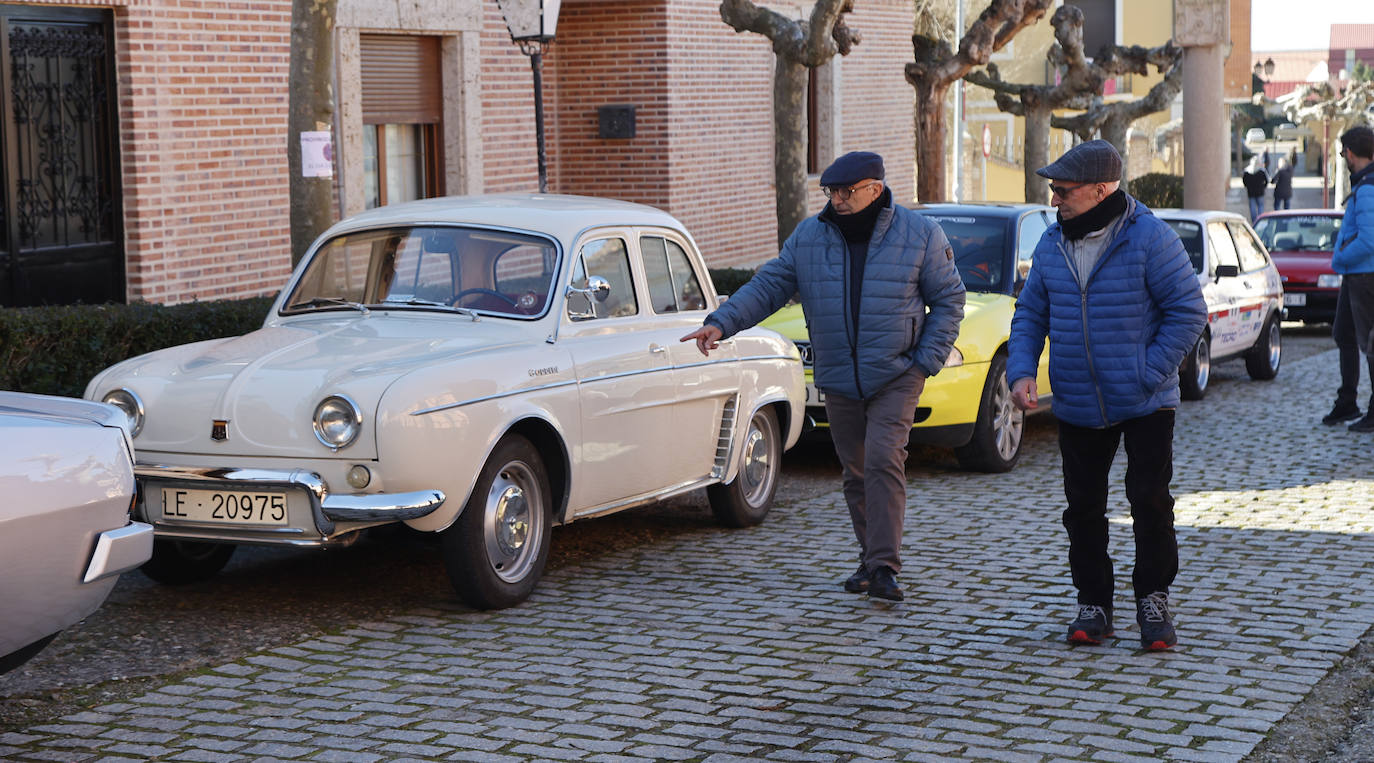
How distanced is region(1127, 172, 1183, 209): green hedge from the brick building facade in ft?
38.0

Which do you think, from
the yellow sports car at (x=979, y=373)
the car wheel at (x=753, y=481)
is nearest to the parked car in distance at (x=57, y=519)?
the car wheel at (x=753, y=481)

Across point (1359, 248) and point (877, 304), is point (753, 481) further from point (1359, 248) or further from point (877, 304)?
point (1359, 248)

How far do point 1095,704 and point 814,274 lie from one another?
229cm

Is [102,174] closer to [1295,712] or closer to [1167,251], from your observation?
[1167,251]

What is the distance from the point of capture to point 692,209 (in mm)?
20953

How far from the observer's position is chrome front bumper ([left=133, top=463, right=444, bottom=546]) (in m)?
6.41

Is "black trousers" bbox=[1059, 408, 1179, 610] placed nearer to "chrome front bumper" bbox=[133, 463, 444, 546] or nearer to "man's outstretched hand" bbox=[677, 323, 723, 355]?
"man's outstretched hand" bbox=[677, 323, 723, 355]

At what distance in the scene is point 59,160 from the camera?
1284 centimetres

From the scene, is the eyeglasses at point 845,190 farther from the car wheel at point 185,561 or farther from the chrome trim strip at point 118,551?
the chrome trim strip at point 118,551

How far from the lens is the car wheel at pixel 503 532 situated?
6.82 meters

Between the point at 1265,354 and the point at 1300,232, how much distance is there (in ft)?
18.3

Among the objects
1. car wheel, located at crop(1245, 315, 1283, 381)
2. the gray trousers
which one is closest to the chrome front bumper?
the gray trousers

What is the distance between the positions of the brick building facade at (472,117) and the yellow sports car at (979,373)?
452cm

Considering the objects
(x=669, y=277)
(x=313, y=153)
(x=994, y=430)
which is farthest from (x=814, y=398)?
(x=313, y=153)
